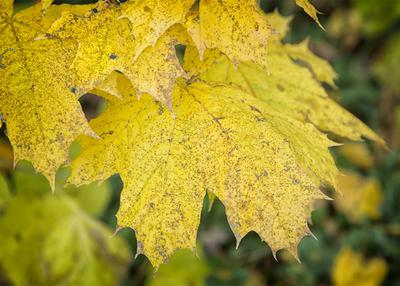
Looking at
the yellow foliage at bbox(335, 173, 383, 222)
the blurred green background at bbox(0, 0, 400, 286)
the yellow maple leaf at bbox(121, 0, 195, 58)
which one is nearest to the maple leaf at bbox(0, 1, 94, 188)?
the yellow maple leaf at bbox(121, 0, 195, 58)

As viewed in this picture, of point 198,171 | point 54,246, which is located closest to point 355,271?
point 54,246

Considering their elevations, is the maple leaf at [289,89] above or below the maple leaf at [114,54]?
below

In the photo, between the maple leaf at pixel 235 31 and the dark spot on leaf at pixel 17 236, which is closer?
the maple leaf at pixel 235 31

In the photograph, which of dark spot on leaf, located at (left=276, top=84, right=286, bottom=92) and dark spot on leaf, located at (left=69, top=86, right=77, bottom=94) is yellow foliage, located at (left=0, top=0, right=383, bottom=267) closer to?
dark spot on leaf, located at (left=69, top=86, right=77, bottom=94)

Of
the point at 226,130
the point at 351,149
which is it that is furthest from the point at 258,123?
the point at 351,149

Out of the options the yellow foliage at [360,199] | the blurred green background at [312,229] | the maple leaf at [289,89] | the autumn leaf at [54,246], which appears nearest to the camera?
the maple leaf at [289,89]

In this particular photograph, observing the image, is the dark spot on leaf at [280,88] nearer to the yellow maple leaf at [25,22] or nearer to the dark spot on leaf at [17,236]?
the yellow maple leaf at [25,22]

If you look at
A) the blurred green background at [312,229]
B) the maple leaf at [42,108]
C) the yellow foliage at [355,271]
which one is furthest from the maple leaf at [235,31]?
the yellow foliage at [355,271]

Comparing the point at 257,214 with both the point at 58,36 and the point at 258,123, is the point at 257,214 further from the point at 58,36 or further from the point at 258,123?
the point at 58,36
